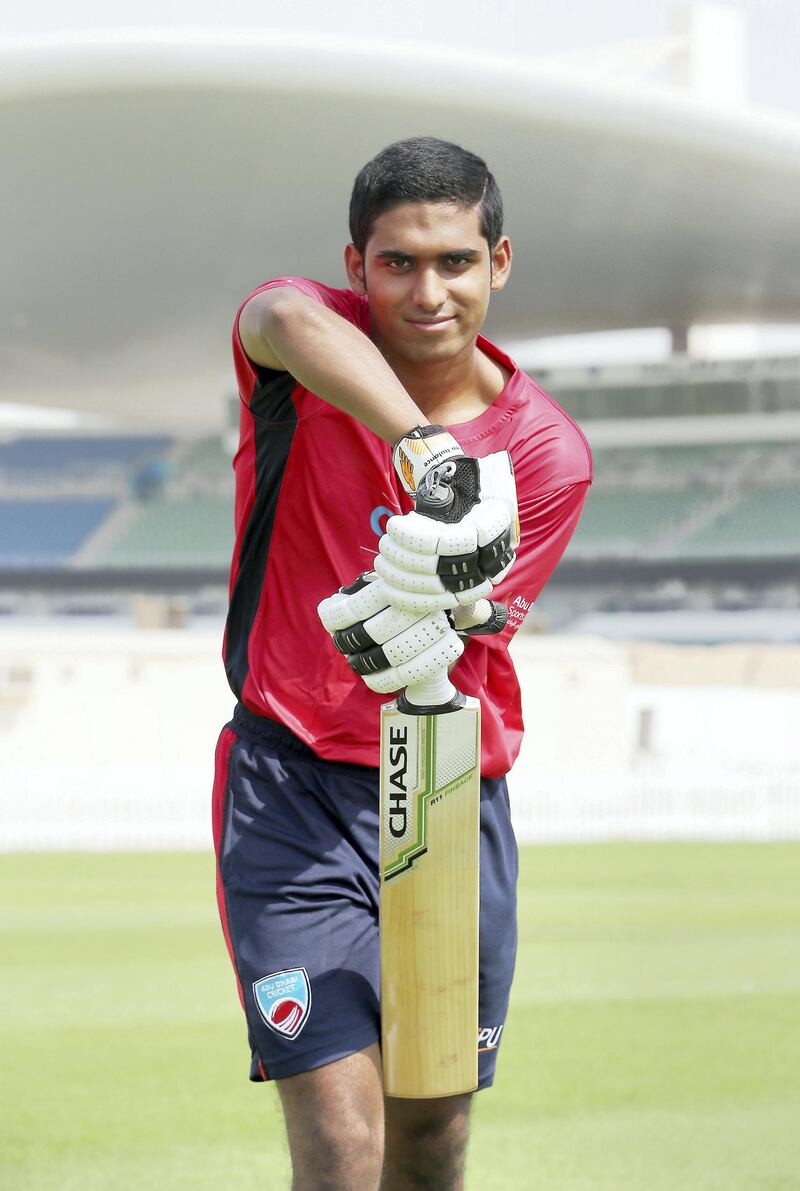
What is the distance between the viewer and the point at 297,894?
8.28ft

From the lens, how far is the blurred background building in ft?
58.5

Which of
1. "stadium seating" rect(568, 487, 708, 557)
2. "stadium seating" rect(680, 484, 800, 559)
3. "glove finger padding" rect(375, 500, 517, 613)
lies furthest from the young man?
"stadium seating" rect(680, 484, 800, 559)

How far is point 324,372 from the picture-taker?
2.27 metres

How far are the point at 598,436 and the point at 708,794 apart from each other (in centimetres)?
2349

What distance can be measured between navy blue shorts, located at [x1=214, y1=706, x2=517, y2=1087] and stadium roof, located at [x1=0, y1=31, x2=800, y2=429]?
925 inches

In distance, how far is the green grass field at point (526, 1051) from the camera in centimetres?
424

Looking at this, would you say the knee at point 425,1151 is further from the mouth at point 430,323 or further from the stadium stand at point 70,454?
the stadium stand at point 70,454

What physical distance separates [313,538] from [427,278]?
0.46m

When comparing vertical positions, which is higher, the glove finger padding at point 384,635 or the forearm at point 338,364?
the forearm at point 338,364

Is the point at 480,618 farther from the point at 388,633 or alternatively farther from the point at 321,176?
the point at 321,176

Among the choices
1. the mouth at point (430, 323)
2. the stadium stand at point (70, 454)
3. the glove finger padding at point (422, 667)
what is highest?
the stadium stand at point (70, 454)

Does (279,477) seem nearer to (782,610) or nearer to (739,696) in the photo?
(739,696)

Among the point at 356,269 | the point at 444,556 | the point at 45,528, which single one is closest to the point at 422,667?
the point at 444,556

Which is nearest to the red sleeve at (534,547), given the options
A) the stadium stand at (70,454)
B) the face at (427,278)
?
the face at (427,278)
